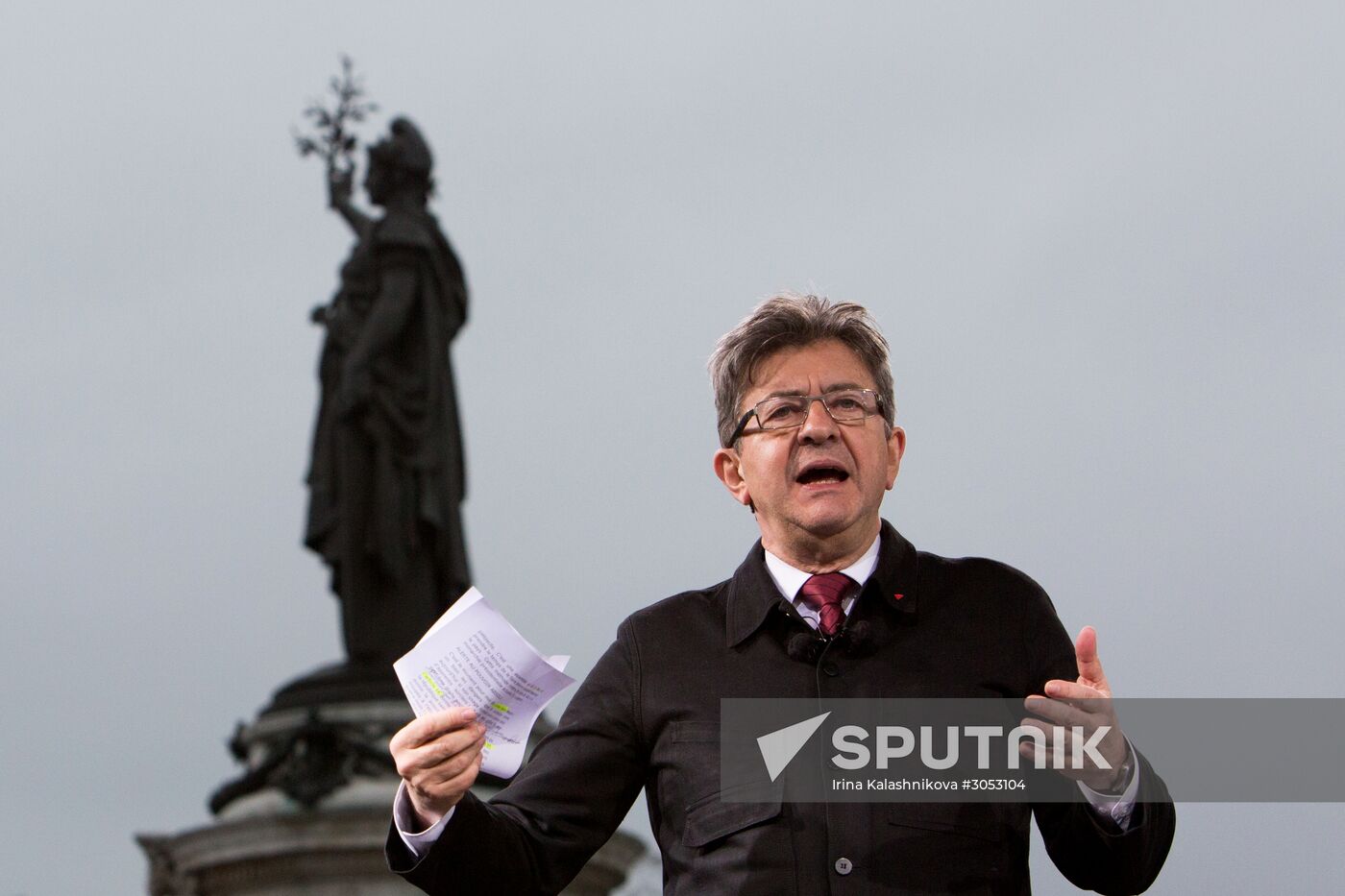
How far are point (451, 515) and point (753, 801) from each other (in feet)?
40.8

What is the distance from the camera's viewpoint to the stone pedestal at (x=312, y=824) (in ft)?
44.0

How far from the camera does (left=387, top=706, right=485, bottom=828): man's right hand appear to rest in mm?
3338

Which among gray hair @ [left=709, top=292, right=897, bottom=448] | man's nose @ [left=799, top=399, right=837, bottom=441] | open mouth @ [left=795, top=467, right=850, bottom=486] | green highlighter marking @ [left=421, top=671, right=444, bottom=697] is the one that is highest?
gray hair @ [left=709, top=292, right=897, bottom=448]

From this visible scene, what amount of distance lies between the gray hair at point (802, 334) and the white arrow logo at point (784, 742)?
22.2 inches

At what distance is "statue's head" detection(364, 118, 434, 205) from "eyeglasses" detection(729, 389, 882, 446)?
1286cm

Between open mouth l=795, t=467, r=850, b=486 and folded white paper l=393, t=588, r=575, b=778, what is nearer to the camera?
folded white paper l=393, t=588, r=575, b=778

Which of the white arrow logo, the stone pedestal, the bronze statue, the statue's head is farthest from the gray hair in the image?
the statue's head

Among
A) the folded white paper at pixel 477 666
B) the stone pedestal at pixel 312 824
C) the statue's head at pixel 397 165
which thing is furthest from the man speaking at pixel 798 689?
the statue's head at pixel 397 165

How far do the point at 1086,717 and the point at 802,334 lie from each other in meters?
0.88

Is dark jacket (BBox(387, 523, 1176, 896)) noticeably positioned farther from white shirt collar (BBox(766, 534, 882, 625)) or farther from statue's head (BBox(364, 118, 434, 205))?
statue's head (BBox(364, 118, 434, 205))

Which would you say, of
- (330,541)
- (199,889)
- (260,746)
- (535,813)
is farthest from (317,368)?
(535,813)

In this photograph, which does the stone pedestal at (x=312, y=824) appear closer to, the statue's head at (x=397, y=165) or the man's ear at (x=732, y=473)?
the statue's head at (x=397, y=165)

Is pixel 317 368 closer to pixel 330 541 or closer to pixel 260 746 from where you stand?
pixel 330 541

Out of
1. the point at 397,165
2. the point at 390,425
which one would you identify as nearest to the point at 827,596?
the point at 390,425
